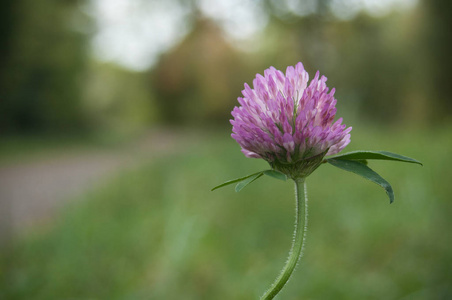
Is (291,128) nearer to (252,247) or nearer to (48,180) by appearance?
(252,247)

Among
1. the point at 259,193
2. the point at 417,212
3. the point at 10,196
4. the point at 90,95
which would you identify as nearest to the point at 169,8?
the point at 90,95

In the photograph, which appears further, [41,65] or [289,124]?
[41,65]

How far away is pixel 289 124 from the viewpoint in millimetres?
654

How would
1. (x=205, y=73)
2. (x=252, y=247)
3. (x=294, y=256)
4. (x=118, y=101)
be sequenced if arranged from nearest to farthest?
(x=294, y=256) → (x=252, y=247) → (x=205, y=73) → (x=118, y=101)

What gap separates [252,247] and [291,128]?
245 centimetres

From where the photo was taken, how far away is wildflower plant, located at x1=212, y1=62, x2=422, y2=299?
0.63 metres

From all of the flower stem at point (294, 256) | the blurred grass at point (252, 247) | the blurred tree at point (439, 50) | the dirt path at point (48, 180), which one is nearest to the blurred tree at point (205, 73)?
the dirt path at point (48, 180)

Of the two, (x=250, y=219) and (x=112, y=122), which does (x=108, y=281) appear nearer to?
(x=250, y=219)

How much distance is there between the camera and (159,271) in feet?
8.64

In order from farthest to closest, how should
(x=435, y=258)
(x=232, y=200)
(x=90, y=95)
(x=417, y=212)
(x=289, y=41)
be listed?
(x=90, y=95) → (x=289, y=41) → (x=232, y=200) → (x=417, y=212) → (x=435, y=258)

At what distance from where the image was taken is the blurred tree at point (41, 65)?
12703mm

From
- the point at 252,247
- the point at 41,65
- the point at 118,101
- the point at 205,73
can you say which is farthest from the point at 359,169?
the point at 118,101

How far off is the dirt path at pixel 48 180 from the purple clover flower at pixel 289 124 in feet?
15.0

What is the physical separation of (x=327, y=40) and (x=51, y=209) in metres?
9.73
